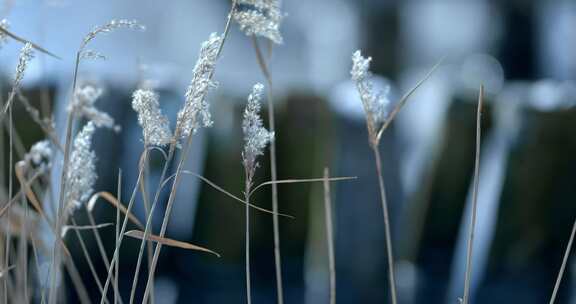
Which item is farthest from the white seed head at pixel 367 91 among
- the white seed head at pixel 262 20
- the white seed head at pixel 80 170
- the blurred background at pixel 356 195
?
the blurred background at pixel 356 195

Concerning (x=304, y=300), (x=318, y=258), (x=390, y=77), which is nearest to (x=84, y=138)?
(x=304, y=300)

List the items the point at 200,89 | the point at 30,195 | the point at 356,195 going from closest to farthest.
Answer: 1. the point at 200,89
2. the point at 30,195
3. the point at 356,195

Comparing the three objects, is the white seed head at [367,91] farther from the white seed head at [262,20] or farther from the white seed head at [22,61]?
the white seed head at [22,61]

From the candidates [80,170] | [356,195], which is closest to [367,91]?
[80,170]

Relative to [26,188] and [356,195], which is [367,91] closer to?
[26,188]

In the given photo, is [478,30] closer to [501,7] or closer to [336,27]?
[501,7]
